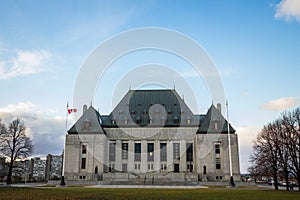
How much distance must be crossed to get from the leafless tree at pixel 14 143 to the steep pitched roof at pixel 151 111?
2045 cm

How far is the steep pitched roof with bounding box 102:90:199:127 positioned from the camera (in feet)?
225

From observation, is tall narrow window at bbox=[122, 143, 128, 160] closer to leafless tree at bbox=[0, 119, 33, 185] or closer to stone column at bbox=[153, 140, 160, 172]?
stone column at bbox=[153, 140, 160, 172]

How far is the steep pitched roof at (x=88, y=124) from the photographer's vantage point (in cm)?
6750

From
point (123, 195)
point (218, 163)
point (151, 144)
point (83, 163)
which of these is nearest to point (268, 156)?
point (123, 195)

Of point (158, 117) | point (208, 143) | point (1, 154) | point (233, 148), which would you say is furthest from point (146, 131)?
point (1, 154)

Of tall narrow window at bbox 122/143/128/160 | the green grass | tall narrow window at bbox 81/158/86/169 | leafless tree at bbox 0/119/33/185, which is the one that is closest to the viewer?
the green grass

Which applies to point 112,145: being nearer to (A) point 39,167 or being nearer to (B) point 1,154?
(B) point 1,154

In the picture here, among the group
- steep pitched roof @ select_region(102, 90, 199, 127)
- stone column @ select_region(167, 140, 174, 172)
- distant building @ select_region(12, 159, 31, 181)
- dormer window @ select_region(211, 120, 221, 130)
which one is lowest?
distant building @ select_region(12, 159, 31, 181)

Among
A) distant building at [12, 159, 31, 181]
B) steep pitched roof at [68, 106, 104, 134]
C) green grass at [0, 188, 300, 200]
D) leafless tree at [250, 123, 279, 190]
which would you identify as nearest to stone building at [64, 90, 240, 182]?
steep pitched roof at [68, 106, 104, 134]

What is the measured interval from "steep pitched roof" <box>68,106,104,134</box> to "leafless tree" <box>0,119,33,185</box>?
16.3 metres

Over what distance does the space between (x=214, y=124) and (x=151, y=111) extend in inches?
596

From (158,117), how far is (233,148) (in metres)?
18.4

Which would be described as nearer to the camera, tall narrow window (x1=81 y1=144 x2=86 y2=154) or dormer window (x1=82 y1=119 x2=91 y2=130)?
tall narrow window (x1=81 y1=144 x2=86 y2=154)

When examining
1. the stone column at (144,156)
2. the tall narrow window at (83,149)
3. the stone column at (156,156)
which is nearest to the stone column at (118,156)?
the stone column at (144,156)
